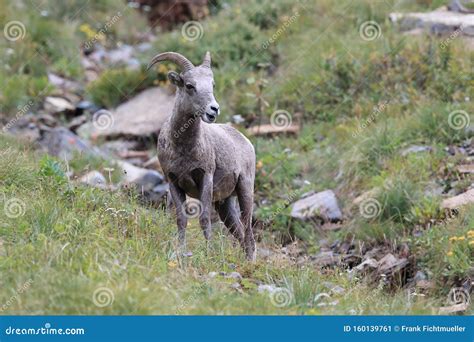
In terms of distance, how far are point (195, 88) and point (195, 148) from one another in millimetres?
565

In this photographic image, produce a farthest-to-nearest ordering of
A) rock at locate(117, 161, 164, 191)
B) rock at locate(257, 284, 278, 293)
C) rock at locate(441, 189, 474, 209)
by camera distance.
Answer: rock at locate(117, 161, 164, 191), rock at locate(441, 189, 474, 209), rock at locate(257, 284, 278, 293)

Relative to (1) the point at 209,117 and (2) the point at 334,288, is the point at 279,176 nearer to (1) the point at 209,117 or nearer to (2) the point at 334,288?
(1) the point at 209,117

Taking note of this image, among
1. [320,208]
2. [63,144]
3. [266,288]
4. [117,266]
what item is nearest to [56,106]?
[63,144]

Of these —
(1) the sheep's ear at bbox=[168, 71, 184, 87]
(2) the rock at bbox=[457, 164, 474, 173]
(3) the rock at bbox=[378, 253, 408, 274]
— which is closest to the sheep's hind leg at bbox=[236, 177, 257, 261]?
(1) the sheep's ear at bbox=[168, 71, 184, 87]

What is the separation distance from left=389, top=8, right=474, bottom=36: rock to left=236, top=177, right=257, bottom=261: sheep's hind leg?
6323mm

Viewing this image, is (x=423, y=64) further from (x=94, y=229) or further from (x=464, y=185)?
(x=94, y=229)

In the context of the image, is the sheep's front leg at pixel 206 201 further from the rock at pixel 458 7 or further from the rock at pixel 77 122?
the rock at pixel 458 7

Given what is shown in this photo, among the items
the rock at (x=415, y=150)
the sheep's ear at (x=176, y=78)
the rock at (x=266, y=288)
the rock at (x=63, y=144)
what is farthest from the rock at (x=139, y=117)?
the rock at (x=266, y=288)

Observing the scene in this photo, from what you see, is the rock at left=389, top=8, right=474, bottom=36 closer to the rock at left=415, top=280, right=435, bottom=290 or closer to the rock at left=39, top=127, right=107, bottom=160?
the rock at left=39, top=127, right=107, bottom=160

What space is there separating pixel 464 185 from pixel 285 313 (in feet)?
16.3

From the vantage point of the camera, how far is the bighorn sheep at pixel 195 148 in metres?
8.23

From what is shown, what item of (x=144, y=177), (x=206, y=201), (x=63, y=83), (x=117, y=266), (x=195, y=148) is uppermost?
(x=195, y=148)

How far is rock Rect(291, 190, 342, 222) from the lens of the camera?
1161 cm

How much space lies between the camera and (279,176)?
12688 mm
